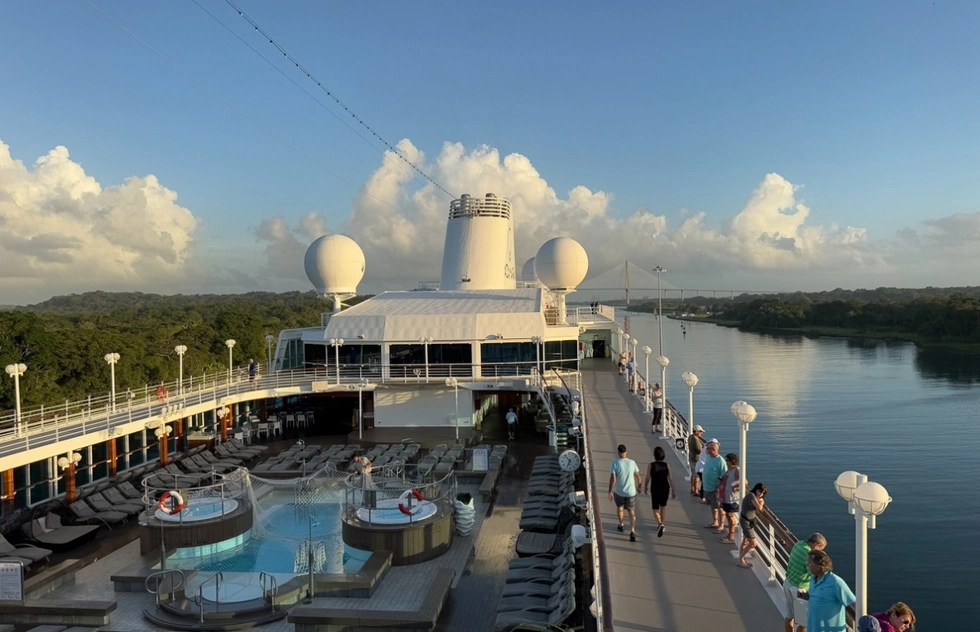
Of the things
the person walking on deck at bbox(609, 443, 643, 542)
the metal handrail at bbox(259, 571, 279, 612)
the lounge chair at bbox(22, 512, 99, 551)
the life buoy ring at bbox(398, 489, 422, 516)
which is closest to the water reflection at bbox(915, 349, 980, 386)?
the life buoy ring at bbox(398, 489, 422, 516)

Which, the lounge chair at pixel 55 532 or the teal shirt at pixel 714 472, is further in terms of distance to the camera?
the lounge chair at pixel 55 532

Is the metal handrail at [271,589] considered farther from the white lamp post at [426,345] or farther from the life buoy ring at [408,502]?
the white lamp post at [426,345]

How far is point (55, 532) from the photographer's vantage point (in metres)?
12.8

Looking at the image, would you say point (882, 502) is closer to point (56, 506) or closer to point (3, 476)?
point (56, 506)

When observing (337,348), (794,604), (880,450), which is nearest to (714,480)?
(794,604)

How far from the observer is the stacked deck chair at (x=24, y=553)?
11430 millimetres

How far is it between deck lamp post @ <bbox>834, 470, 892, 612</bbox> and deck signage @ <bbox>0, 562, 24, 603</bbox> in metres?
9.95

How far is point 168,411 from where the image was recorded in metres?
19.4

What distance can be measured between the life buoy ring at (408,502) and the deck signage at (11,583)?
533 centimetres

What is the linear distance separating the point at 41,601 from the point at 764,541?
9275 mm

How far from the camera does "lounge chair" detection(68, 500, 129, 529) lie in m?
13.7

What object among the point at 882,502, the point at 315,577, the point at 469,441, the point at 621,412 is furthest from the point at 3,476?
the point at 882,502

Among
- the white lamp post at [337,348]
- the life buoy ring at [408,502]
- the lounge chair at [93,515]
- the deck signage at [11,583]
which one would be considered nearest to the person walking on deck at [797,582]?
the life buoy ring at [408,502]

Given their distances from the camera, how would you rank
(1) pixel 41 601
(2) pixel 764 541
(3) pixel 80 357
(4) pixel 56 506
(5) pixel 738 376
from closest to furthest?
(2) pixel 764 541, (1) pixel 41 601, (4) pixel 56 506, (3) pixel 80 357, (5) pixel 738 376
